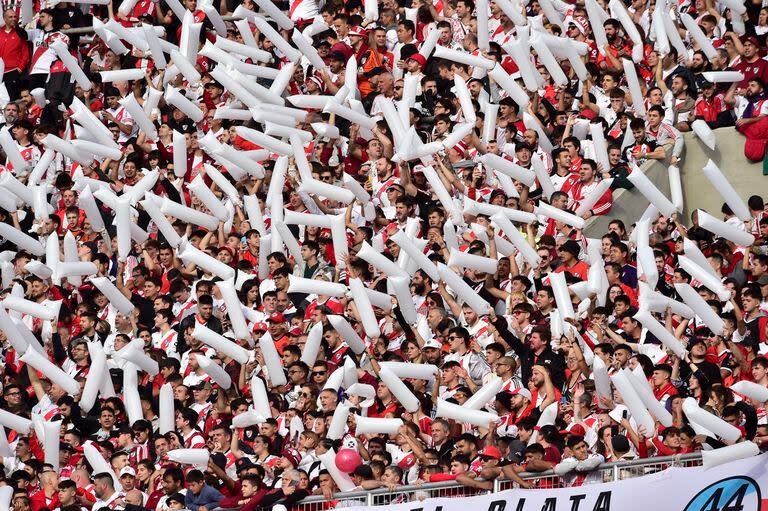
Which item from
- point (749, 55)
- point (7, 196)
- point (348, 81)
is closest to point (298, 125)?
point (348, 81)

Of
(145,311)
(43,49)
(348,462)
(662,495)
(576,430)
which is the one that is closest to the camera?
(662,495)

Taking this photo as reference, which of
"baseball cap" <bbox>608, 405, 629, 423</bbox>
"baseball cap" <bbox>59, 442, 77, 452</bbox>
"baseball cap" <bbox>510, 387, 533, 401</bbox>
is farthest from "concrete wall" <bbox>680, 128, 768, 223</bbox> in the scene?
"baseball cap" <bbox>59, 442, 77, 452</bbox>

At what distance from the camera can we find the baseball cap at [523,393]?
13297mm

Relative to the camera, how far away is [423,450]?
13008 mm

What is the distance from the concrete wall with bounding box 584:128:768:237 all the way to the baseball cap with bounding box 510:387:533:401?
2.42m

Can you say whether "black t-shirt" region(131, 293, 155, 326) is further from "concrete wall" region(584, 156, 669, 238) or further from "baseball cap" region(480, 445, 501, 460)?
"baseball cap" region(480, 445, 501, 460)

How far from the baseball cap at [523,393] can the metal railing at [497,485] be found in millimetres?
1190

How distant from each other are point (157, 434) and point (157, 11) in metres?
6.09

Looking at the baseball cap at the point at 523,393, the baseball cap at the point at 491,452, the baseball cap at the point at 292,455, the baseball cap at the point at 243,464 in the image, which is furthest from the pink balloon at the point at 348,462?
the baseball cap at the point at 523,393

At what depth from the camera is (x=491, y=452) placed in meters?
12.6

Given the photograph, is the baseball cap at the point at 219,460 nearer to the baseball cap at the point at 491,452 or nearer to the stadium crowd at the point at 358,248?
the stadium crowd at the point at 358,248

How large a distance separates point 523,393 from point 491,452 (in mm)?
870

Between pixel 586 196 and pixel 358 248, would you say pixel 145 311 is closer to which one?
pixel 358 248

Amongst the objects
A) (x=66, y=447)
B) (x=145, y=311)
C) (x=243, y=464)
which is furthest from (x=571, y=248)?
(x=66, y=447)
